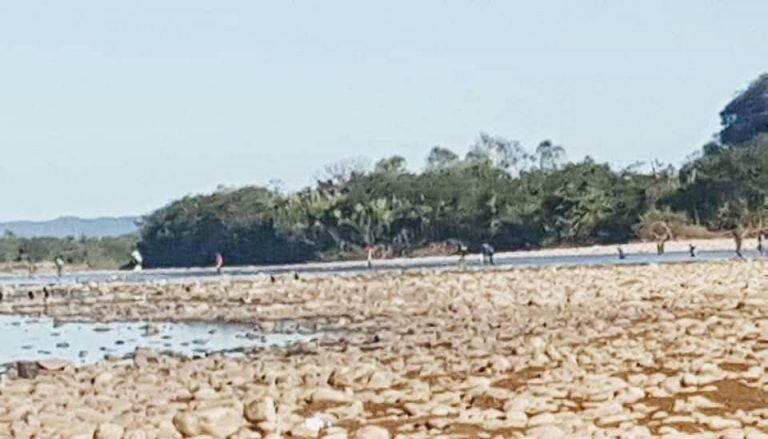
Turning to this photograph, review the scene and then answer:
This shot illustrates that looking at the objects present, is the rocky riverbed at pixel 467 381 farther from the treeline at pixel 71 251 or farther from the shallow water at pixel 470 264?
the treeline at pixel 71 251

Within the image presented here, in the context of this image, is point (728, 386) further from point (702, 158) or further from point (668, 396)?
point (702, 158)

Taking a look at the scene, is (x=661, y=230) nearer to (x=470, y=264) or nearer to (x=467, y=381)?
(x=470, y=264)

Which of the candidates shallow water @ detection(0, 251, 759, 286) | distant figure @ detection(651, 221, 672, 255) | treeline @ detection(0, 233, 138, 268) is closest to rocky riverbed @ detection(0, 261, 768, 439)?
shallow water @ detection(0, 251, 759, 286)

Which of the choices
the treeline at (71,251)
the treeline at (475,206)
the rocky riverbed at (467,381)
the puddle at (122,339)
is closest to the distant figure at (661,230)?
the treeline at (475,206)

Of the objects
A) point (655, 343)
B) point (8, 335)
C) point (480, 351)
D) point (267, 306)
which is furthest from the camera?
point (267, 306)

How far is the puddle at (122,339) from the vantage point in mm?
20469

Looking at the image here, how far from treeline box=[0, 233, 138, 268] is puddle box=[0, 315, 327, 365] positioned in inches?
3285

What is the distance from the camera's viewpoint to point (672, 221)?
2913 inches

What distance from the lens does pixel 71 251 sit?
115 metres

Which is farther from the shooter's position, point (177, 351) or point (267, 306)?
point (267, 306)

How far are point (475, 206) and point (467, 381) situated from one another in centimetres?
7399

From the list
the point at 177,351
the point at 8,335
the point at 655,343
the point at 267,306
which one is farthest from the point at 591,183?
the point at 655,343

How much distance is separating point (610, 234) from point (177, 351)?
6023cm

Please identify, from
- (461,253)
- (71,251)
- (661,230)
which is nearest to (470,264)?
(461,253)
